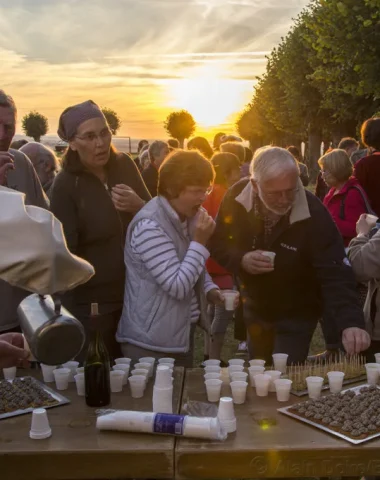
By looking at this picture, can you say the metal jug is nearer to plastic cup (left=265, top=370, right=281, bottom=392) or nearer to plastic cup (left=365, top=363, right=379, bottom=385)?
plastic cup (left=265, top=370, right=281, bottom=392)

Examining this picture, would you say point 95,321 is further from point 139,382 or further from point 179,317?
point 179,317

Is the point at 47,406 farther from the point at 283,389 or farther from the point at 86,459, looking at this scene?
the point at 283,389

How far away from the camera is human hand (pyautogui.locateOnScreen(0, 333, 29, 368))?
2.68m

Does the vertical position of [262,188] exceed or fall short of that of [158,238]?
it exceeds it

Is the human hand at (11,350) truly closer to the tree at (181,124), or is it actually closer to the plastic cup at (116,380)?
the plastic cup at (116,380)

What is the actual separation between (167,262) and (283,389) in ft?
2.99

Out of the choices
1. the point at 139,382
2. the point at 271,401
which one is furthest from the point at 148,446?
the point at 271,401

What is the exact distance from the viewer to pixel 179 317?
3.28 meters

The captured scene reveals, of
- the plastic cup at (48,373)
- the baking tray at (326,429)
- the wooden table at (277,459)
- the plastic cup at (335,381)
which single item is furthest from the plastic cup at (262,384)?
the plastic cup at (48,373)

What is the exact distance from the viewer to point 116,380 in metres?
2.75

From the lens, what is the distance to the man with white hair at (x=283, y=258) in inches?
136

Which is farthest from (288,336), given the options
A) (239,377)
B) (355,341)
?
(239,377)

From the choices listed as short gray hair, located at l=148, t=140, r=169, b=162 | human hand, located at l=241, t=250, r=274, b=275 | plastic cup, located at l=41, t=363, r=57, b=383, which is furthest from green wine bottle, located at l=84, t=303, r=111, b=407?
short gray hair, located at l=148, t=140, r=169, b=162

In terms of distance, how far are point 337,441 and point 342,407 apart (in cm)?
27
